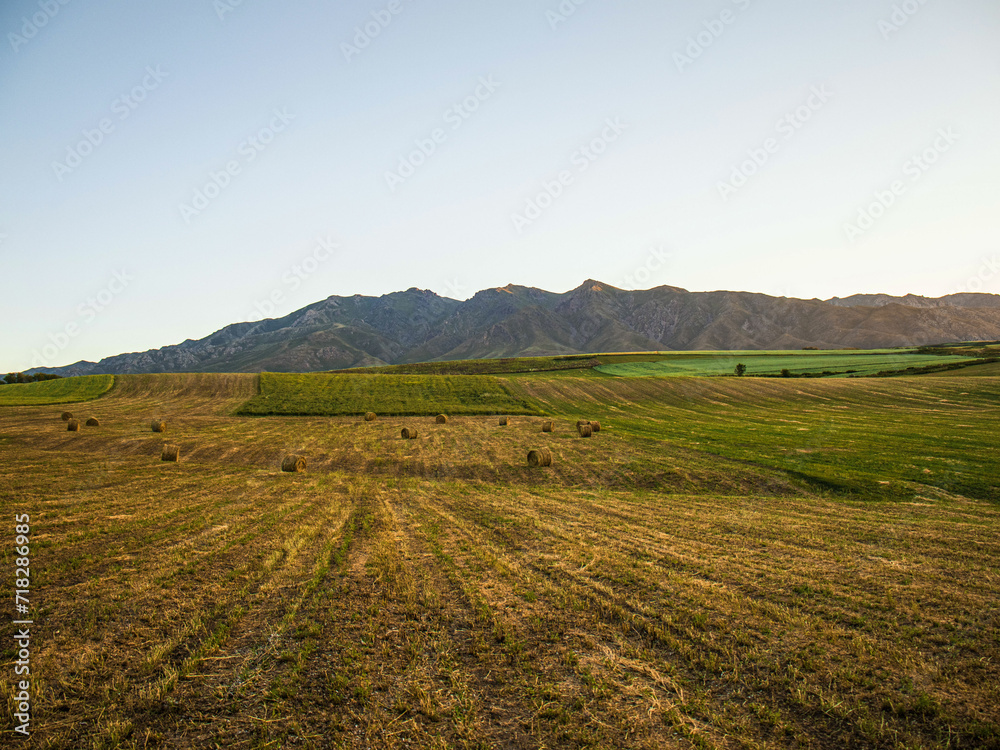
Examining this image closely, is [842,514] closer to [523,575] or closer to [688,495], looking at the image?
[688,495]

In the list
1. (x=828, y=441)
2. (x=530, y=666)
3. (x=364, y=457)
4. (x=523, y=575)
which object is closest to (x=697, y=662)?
(x=530, y=666)

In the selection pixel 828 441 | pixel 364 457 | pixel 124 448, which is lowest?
pixel 828 441

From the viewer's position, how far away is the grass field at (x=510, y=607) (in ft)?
20.8

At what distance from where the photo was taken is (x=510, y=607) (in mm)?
9711

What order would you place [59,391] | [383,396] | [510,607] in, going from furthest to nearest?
1. [59,391]
2. [383,396]
3. [510,607]

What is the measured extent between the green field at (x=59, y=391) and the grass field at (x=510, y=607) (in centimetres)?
4913

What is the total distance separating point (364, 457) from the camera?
97.8 feet

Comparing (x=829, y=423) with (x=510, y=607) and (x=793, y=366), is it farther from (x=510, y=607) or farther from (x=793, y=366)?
(x=793, y=366)

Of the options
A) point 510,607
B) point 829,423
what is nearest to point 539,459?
point 510,607

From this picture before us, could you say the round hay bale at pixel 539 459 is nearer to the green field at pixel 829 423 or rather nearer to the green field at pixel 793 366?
the green field at pixel 829 423

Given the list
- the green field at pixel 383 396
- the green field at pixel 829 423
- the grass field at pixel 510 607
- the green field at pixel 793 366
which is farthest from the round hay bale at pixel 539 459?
the green field at pixel 793 366

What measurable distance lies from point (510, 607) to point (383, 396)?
55.8 m

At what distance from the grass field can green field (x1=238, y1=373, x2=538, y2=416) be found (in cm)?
2915

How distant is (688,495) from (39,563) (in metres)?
23.7
